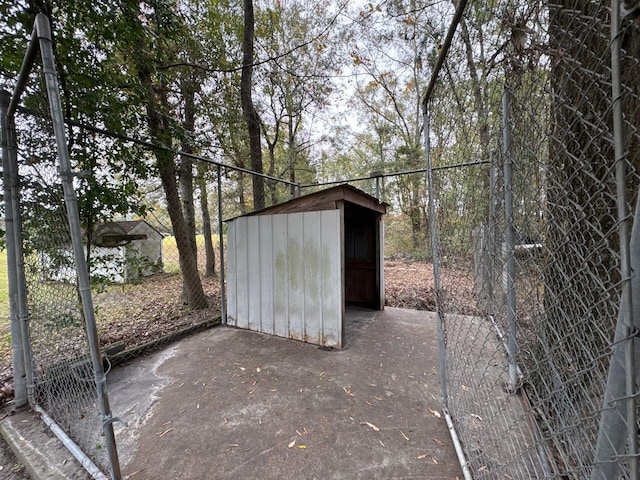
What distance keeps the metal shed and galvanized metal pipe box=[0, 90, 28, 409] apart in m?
2.02

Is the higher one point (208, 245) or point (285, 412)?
point (208, 245)

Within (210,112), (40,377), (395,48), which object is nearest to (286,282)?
(40,377)

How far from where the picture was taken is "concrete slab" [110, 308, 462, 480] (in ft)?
4.72

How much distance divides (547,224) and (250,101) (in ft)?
15.8

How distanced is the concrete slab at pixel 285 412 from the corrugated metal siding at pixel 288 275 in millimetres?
299

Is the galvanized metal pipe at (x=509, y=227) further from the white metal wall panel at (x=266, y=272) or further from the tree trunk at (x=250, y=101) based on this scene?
the tree trunk at (x=250, y=101)

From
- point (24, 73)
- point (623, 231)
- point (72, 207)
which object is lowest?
point (623, 231)

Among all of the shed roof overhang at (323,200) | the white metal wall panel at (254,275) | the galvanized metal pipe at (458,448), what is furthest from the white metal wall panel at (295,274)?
the galvanized metal pipe at (458,448)

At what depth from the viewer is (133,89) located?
2.92m

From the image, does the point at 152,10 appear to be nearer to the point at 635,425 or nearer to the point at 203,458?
the point at 203,458

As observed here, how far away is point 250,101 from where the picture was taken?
462 centimetres

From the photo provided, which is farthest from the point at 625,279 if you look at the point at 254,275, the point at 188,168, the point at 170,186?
the point at 188,168

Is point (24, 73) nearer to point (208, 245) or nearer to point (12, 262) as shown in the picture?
point (12, 262)

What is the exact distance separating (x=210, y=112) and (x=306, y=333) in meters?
4.71
